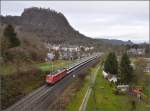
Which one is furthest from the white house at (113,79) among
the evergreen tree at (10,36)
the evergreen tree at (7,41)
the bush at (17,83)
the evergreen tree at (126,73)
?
the evergreen tree at (10,36)

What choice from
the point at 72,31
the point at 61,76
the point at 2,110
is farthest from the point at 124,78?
the point at 72,31

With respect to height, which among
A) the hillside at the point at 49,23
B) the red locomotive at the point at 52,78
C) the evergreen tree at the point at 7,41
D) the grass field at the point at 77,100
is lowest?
the grass field at the point at 77,100

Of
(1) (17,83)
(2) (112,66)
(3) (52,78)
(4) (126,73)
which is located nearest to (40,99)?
(1) (17,83)

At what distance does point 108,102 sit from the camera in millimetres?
24938

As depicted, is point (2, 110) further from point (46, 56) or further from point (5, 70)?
point (46, 56)

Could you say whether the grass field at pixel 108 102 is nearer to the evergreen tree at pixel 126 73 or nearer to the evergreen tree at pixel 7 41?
the evergreen tree at pixel 126 73

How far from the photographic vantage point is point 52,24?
125 m

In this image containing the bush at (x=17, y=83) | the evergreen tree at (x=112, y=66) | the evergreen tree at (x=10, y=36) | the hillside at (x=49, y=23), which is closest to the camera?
the bush at (x=17, y=83)

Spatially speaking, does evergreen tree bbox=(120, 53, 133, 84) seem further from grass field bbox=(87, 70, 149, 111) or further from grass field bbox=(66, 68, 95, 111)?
grass field bbox=(66, 68, 95, 111)

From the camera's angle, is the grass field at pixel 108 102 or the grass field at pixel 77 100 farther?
the grass field at pixel 108 102

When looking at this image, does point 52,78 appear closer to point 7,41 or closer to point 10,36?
point 7,41

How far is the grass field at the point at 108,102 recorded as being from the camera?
2286cm

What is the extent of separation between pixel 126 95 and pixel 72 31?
116451 mm

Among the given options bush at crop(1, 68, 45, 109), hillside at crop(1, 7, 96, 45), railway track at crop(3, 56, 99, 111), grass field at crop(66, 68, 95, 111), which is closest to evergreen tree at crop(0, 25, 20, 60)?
bush at crop(1, 68, 45, 109)
